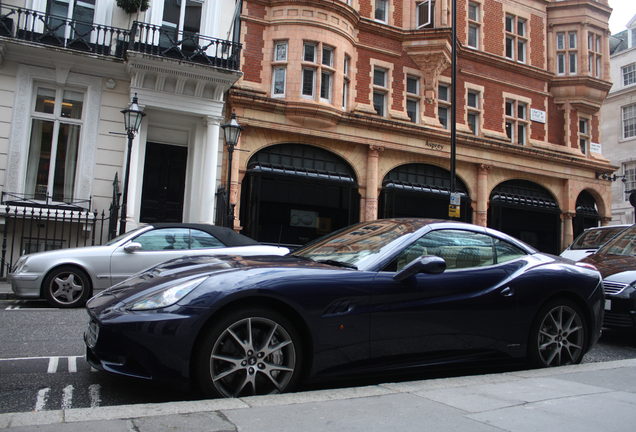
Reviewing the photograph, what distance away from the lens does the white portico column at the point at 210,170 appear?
555 inches

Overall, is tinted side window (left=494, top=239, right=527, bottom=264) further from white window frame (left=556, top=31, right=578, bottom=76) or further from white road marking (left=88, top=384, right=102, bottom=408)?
white window frame (left=556, top=31, right=578, bottom=76)

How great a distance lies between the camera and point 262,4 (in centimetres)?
1623

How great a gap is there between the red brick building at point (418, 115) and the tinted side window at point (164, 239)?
7.04 m

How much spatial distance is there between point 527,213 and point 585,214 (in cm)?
366

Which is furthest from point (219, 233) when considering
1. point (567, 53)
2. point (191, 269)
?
point (567, 53)

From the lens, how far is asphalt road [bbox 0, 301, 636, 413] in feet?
10.4

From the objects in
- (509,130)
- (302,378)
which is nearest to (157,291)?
(302,378)

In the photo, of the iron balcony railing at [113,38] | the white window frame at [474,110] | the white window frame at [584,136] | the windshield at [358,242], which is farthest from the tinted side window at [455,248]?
the white window frame at [584,136]

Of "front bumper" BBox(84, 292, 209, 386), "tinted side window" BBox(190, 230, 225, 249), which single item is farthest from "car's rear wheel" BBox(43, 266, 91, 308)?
"front bumper" BBox(84, 292, 209, 386)

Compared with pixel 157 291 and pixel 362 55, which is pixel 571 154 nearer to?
pixel 362 55

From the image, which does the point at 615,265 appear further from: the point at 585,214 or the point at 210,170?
the point at 585,214

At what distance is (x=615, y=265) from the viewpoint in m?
6.36

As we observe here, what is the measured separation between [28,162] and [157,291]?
39.8 feet

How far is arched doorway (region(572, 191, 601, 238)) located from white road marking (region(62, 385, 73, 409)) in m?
23.0
